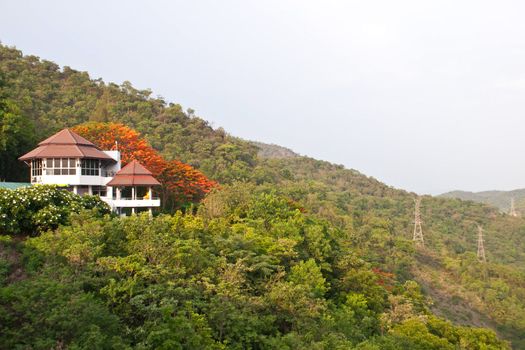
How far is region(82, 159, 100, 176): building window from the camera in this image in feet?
63.2

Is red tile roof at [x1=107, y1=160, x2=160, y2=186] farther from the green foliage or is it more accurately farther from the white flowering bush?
the green foliage

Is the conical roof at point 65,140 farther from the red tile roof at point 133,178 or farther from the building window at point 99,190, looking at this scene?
the red tile roof at point 133,178

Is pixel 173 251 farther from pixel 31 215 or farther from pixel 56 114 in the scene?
pixel 56 114

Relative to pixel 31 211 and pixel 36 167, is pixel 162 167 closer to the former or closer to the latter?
pixel 36 167

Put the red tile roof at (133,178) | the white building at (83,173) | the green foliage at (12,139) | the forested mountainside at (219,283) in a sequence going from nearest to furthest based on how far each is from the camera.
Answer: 1. the forested mountainside at (219,283)
2. the white building at (83,173)
3. the red tile roof at (133,178)
4. the green foliage at (12,139)

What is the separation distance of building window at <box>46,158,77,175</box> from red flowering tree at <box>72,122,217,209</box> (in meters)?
3.72

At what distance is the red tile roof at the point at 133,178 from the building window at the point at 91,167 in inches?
42.7

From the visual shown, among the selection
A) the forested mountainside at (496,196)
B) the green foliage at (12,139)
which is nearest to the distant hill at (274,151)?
the forested mountainside at (496,196)

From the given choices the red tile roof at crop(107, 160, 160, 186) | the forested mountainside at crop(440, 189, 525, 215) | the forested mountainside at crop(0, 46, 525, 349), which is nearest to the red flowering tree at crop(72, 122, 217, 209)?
the forested mountainside at crop(0, 46, 525, 349)

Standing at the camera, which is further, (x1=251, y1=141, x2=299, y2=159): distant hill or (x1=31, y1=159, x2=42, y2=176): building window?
(x1=251, y1=141, x2=299, y2=159): distant hill

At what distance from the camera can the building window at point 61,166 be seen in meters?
18.8

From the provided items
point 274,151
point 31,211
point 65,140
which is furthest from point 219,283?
point 274,151

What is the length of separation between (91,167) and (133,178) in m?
1.94

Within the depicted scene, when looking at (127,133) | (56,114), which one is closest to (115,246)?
(127,133)
